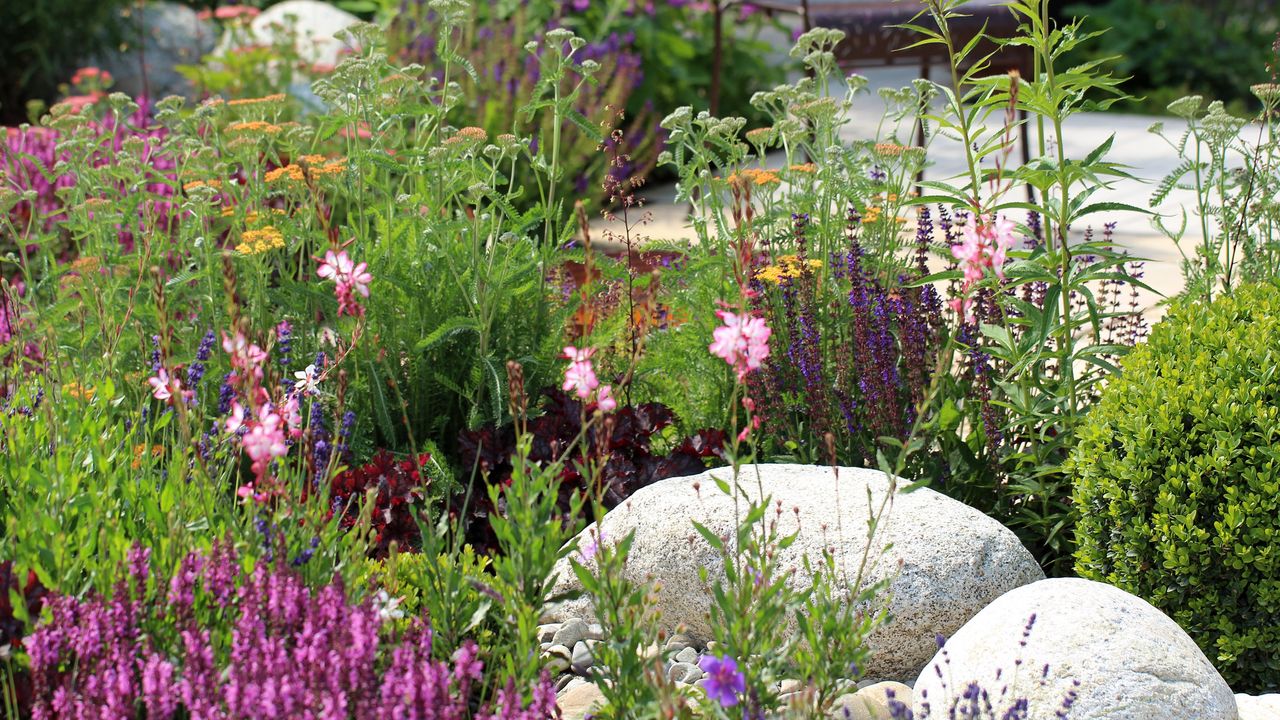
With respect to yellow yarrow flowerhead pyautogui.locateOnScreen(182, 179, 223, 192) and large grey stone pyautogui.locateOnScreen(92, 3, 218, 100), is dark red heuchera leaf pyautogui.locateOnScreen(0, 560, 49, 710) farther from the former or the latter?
large grey stone pyautogui.locateOnScreen(92, 3, 218, 100)

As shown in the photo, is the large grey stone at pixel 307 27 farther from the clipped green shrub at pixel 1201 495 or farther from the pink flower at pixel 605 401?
the pink flower at pixel 605 401

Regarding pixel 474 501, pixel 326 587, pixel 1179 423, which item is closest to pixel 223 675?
pixel 326 587

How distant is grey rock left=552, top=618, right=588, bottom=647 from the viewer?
3.33 m

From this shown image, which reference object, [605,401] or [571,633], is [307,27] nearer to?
[571,633]

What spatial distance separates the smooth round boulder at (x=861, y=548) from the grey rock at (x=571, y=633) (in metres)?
0.05

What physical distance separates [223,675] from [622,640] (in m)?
0.64

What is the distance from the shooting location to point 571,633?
333cm

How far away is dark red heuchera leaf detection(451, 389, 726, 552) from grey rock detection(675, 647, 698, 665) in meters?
0.49

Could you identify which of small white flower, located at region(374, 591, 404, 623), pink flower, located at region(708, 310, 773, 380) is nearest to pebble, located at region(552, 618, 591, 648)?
small white flower, located at region(374, 591, 404, 623)

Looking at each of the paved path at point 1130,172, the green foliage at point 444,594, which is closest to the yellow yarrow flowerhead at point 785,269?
the green foliage at point 444,594

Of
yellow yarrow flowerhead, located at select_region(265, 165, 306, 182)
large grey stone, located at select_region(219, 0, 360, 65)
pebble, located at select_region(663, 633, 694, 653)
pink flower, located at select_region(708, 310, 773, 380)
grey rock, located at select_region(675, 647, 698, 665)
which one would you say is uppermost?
large grey stone, located at select_region(219, 0, 360, 65)

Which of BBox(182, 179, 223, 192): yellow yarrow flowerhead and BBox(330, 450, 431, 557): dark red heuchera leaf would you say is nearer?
BBox(330, 450, 431, 557): dark red heuchera leaf

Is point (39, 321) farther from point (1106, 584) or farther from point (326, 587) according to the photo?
point (1106, 584)

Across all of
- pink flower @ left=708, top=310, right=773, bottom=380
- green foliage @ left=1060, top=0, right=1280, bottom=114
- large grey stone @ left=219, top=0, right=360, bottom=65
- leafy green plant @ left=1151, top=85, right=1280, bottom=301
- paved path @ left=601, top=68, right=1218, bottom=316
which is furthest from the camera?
green foliage @ left=1060, top=0, right=1280, bottom=114
